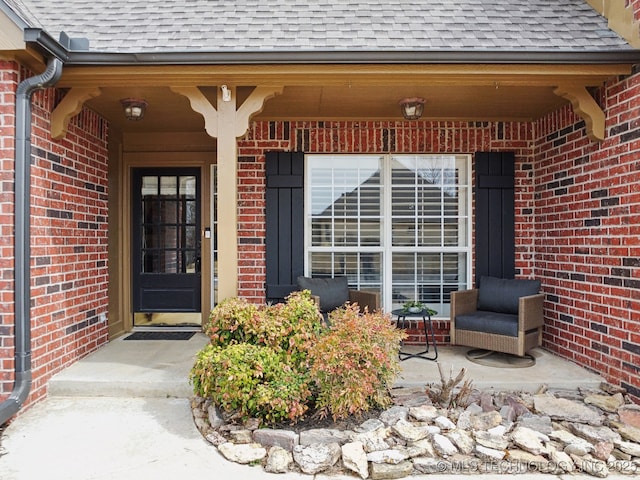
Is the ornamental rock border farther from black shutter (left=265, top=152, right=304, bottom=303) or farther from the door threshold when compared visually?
the door threshold

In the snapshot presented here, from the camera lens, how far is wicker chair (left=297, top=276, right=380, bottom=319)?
4.60 metres

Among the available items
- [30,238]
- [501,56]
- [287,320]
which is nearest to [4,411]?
[30,238]

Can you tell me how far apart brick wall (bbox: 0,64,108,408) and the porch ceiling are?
42 centimetres

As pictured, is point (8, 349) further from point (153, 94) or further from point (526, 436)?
point (526, 436)

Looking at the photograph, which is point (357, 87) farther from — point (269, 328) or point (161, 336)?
point (161, 336)

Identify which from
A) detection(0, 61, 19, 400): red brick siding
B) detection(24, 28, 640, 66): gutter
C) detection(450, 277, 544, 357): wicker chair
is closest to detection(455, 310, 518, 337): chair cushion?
detection(450, 277, 544, 357): wicker chair

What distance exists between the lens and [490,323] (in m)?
4.18

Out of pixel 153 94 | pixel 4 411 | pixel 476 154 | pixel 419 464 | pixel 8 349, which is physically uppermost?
pixel 153 94

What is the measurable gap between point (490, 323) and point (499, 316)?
0.22 m

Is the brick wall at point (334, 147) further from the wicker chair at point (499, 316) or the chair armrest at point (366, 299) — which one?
the chair armrest at point (366, 299)

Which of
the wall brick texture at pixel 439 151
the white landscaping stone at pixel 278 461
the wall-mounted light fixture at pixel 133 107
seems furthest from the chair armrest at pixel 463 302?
the wall-mounted light fixture at pixel 133 107

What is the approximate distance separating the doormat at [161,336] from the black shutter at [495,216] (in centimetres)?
350

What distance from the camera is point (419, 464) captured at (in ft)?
8.70

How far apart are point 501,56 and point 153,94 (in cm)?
312
